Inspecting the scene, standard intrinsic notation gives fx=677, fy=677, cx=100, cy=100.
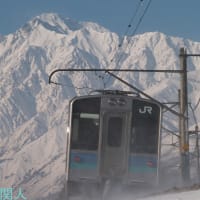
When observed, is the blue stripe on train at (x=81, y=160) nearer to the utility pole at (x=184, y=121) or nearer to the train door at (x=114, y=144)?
the train door at (x=114, y=144)

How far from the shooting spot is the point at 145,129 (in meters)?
21.6

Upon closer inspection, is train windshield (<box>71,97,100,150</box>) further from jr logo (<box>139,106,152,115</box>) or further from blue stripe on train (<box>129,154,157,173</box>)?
jr logo (<box>139,106,152,115</box>)

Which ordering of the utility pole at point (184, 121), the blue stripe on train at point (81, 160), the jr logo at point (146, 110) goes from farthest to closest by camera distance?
the utility pole at point (184, 121)
the jr logo at point (146, 110)
the blue stripe on train at point (81, 160)

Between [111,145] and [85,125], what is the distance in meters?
1.05

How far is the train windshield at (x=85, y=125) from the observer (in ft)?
70.2

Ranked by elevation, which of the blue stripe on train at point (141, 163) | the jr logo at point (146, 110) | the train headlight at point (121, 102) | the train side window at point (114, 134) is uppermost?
the train headlight at point (121, 102)

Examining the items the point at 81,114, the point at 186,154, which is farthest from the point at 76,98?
the point at 186,154

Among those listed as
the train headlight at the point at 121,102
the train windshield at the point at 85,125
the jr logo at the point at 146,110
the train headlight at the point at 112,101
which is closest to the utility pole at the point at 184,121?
the jr logo at the point at 146,110

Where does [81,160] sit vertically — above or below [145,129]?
below

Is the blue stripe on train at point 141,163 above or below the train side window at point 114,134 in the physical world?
below

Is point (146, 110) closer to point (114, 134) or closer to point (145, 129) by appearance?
point (145, 129)

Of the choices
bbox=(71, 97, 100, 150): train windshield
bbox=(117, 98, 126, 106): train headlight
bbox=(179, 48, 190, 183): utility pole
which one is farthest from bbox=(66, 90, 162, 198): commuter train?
bbox=(179, 48, 190, 183): utility pole

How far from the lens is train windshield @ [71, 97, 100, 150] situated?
70.2ft

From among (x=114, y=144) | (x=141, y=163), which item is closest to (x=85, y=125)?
(x=114, y=144)
